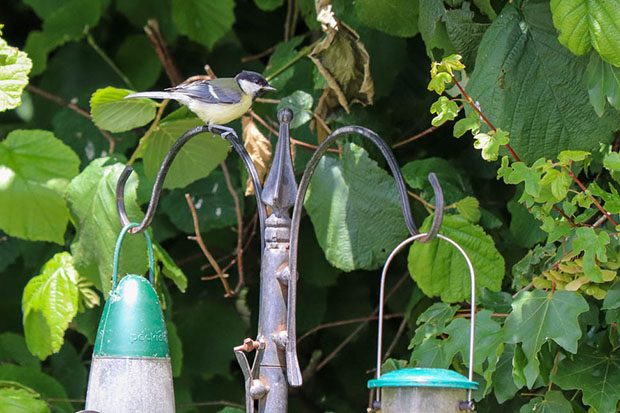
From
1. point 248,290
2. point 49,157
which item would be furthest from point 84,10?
point 248,290

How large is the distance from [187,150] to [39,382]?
33.9 inches

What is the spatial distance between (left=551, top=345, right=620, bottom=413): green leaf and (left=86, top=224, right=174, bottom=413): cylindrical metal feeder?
2.77ft

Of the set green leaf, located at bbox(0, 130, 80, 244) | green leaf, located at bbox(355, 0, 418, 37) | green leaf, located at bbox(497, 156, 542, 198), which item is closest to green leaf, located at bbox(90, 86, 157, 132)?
green leaf, located at bbox(0, 130, 80, 244)

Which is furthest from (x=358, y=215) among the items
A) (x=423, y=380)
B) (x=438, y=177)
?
(x=423, y=380)

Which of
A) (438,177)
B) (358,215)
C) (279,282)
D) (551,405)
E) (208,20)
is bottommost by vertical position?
(551,405)

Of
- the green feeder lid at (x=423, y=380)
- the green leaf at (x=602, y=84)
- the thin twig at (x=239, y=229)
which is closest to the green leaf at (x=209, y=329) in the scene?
the thin twig at (x=239, y=229)

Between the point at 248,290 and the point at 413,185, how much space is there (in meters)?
0.98

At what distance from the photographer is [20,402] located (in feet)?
9.09

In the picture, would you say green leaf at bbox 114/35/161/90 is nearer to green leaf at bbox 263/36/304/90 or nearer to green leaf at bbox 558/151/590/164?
green leaf at bbox 263/36/304/90

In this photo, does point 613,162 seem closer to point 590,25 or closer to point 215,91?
point 590,25

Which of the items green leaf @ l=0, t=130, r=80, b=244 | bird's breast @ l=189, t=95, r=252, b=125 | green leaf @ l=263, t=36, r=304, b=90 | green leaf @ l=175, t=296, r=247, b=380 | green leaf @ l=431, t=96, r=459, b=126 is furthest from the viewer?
green leaf @ l=175, t=296, r=247, b=380

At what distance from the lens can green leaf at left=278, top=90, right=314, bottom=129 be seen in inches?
110

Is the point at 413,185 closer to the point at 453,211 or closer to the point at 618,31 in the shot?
the point at 453,211

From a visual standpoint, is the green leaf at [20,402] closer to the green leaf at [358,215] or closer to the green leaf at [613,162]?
the green leaf at [358,215]
